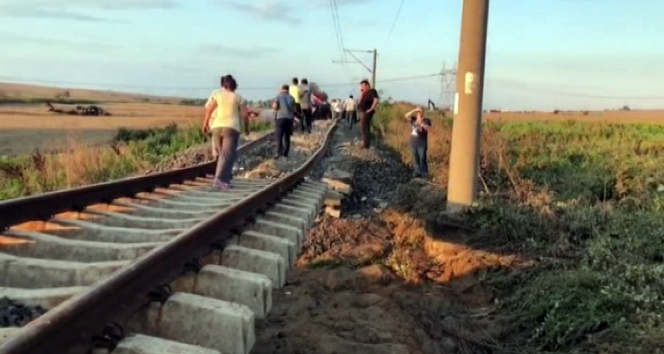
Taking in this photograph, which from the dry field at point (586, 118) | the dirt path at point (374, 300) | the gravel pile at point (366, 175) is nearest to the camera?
the dirt path at point (374, 300)

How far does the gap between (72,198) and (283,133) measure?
1049 cm

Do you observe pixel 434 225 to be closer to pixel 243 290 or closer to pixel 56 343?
pixel 243 290

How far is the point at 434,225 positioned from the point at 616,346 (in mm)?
4489

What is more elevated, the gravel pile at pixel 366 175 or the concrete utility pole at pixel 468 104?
the concrete utility pole at pixel 468 104

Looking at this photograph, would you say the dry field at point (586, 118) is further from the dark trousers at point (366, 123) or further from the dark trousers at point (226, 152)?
the dark trousers at point (226, 152)

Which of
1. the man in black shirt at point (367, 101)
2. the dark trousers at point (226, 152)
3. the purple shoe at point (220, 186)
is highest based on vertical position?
the man in black shirt at point (367, 101)

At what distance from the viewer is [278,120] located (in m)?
Answer: 16.3

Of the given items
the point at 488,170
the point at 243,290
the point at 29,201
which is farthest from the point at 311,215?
the point at 488,170

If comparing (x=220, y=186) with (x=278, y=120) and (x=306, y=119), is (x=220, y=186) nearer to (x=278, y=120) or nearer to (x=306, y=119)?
(x=278, y=120)

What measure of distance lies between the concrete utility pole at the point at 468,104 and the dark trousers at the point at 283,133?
23.0 ft

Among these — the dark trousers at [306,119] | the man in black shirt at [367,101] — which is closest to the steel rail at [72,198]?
the man in black shirt at [367,101]

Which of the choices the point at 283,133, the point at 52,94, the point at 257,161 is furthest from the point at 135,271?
the point at 52,94

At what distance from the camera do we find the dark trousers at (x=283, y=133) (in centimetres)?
1641

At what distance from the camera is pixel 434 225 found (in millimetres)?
9555
